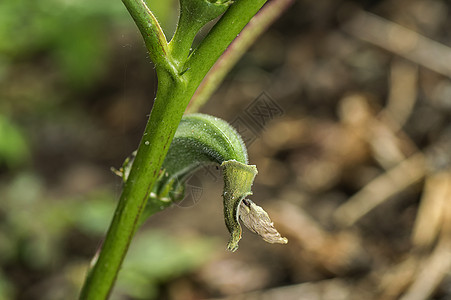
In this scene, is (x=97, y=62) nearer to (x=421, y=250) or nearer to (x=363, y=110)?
(x=363, y=110)

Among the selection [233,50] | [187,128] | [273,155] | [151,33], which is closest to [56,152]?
[273,155]

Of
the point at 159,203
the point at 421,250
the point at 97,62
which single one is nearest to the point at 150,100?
the point at 97,62

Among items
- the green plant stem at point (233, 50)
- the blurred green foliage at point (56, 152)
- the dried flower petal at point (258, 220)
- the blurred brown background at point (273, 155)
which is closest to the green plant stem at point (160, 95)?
the dried flower petal at point (258, 220)

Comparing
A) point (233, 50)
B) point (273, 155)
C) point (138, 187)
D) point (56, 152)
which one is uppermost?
point (233, 50)

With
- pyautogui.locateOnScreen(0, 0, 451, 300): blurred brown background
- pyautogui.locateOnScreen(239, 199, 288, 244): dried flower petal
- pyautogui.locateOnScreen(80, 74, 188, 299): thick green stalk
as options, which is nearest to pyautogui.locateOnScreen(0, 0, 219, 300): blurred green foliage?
pyautogui.locateOnScreen(0, 0, 451, 300): blurred brown background

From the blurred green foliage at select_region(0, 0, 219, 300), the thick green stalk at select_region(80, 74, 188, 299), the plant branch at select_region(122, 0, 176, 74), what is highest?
the plant branch at select_region(122, 0, 176, 74)

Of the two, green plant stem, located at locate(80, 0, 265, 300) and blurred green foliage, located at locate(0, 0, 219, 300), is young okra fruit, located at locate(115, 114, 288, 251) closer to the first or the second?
green plant stem, located at locate(80, 0, 265, 300)

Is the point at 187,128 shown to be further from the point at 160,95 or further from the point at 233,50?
the point at 233,50
